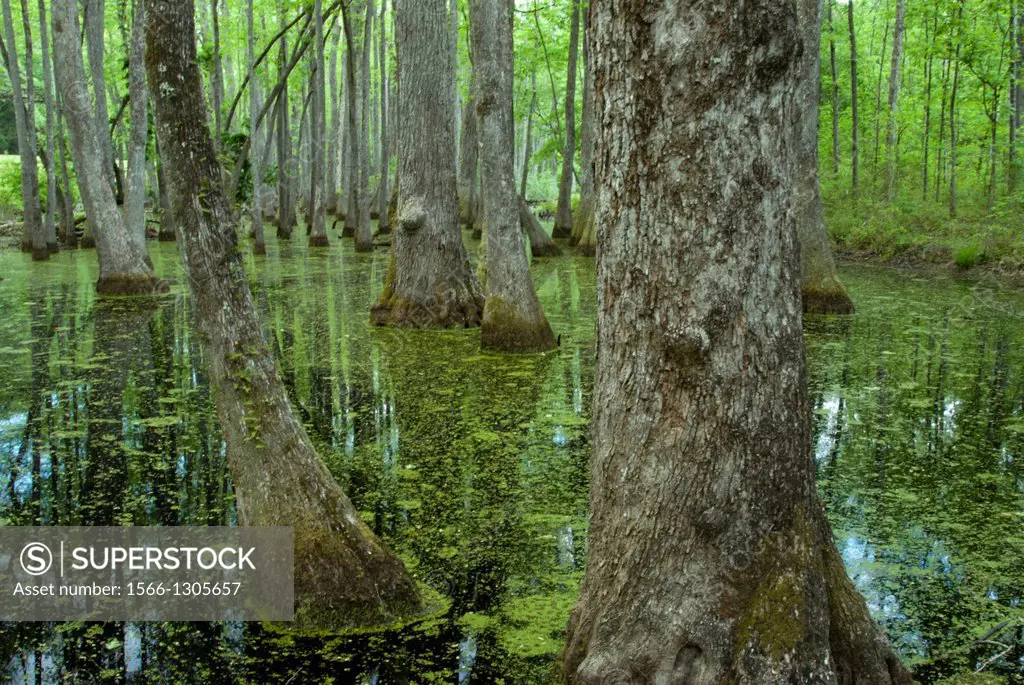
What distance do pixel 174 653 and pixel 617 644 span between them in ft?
5.02

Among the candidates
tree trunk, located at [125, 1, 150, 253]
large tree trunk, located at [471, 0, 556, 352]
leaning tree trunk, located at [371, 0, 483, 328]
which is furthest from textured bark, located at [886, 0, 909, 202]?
tree trunk, located at [125, 1, 150, 253]

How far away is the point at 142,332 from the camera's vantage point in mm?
9828

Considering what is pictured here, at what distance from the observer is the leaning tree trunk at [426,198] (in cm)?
989

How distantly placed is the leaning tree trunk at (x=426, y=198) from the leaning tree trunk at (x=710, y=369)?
708 cm

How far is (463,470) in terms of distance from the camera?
5.33m

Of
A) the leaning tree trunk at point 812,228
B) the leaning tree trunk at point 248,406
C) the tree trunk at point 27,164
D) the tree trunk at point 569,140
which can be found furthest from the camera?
the tree trunk at point 569,140

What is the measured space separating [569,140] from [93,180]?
11377 mm

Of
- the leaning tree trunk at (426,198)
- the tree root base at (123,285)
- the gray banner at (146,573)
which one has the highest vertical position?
the leaning tree trunk at (426,198)

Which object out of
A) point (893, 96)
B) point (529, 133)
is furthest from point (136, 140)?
point (529, 133)

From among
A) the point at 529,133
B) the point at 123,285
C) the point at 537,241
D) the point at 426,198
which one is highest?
the point at 529,133

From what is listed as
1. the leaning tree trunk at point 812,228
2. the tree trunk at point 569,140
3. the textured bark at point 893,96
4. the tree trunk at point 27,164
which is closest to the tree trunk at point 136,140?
the tree trunk at point 27,164

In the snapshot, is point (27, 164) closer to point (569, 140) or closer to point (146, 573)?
point (569, 140)

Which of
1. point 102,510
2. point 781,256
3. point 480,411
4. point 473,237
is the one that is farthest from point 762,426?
point 473,237

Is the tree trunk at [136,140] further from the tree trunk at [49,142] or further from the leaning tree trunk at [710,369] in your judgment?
the leaning tree trunk at [710,369]
